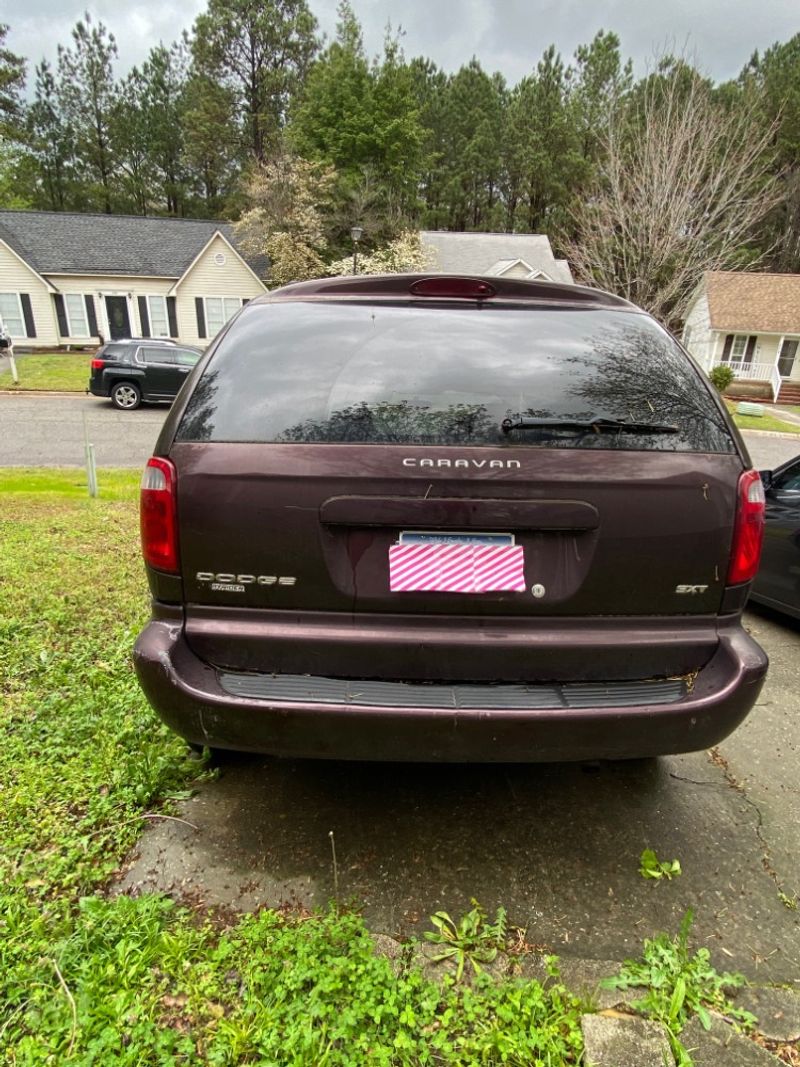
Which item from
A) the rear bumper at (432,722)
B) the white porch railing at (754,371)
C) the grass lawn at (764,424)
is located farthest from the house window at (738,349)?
the rear bumper at (432,722)

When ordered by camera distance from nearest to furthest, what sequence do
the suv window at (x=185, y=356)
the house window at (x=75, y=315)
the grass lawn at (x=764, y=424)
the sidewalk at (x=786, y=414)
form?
the suv window at (x=185, y=356), the grass lawn at (x=764, y=424), the sidewalk at (x=786, y=414), the house window at (x=75, y=315)

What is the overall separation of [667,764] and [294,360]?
7.50 ft

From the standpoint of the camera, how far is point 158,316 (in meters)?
28.2

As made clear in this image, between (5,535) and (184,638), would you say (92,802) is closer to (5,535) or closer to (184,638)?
(184,638)

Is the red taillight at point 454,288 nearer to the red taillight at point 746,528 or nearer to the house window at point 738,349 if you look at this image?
the red taillight at point 746,528

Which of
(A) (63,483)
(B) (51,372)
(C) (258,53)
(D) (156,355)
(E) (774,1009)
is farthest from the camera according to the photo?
(C) (258,53)

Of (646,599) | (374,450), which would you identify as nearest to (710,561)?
(646,599)

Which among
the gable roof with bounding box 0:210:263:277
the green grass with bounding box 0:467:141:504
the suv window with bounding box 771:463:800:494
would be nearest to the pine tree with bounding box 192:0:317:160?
the gable roof with bounding box 0:210:263:277

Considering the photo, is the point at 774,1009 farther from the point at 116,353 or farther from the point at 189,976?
the point at 116,353

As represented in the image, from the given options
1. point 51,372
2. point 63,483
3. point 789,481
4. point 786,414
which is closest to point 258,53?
point 51,372

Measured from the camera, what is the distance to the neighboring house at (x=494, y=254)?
28.4 m

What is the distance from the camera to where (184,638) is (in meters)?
1.89

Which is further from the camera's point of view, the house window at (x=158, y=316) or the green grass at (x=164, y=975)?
the house window at (x=158, y=316)

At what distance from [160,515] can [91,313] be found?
100.0 feet
